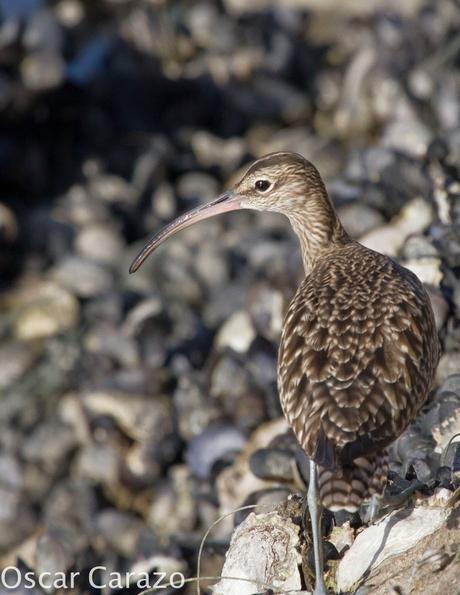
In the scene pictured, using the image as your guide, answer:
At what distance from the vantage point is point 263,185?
602 centimetres

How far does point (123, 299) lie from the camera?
960 cm

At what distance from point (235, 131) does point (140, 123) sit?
1050 millimetres

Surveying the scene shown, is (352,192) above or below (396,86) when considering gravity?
below

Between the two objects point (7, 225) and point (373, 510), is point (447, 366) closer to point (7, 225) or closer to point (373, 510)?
point (373, 510)

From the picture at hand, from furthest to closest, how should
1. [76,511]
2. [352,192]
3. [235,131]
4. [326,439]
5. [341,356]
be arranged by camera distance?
1. [235,131]
2. [352,192]
3. [76,511]
4. [341,356]
5. [326,439]

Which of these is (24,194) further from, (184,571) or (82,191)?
(184,571)

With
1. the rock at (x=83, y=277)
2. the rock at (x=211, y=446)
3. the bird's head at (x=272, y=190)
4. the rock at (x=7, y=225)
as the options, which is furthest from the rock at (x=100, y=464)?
the rock at (x=7, y=225)

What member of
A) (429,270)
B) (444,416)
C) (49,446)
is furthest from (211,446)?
(444,416)

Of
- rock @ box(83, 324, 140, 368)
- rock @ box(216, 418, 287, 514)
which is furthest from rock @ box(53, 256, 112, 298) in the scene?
rock @ box(216, 418, 287, 514)

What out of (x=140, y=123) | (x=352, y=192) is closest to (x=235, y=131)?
(x=140, y=123)

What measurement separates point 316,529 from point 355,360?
0.69 metres

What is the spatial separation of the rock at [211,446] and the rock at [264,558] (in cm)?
291

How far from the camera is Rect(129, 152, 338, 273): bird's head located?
6.00 metres

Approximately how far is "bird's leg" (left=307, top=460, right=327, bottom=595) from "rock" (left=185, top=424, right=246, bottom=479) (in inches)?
125
